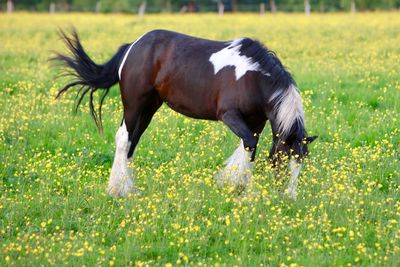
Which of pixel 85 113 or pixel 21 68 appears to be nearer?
pixel 85 113

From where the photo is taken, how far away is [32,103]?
37.6 ft

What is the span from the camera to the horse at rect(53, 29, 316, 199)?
7160 mm

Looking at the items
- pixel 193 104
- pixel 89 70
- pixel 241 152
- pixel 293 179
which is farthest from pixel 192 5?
pixel 293 179

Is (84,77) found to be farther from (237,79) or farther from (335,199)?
(335,199)

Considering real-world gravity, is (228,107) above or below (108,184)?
above

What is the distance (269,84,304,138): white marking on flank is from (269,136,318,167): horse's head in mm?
128

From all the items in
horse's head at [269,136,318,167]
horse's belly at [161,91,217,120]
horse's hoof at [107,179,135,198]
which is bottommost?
horse's hoof at [107,179,135,198]

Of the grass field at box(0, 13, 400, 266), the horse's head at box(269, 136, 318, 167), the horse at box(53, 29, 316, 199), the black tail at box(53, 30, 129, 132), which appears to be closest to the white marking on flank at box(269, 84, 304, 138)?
the horse at box(53, 29, 316, 199)

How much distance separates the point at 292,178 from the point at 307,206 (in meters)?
0.37

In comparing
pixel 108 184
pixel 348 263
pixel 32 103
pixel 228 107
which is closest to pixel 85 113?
pixel 32 103

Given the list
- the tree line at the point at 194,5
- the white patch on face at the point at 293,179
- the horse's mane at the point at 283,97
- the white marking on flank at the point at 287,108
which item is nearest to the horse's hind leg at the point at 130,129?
the horse's mane at the point at 283,97

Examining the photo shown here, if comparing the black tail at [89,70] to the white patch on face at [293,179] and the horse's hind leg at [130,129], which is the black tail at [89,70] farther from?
the white patch on face at [293,179]

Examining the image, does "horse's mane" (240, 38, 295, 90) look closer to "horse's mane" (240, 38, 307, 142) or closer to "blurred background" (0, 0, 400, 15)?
"horse's mane" (240, 38, 307, 142)

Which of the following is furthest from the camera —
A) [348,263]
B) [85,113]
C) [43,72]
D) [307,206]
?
[43,72]
